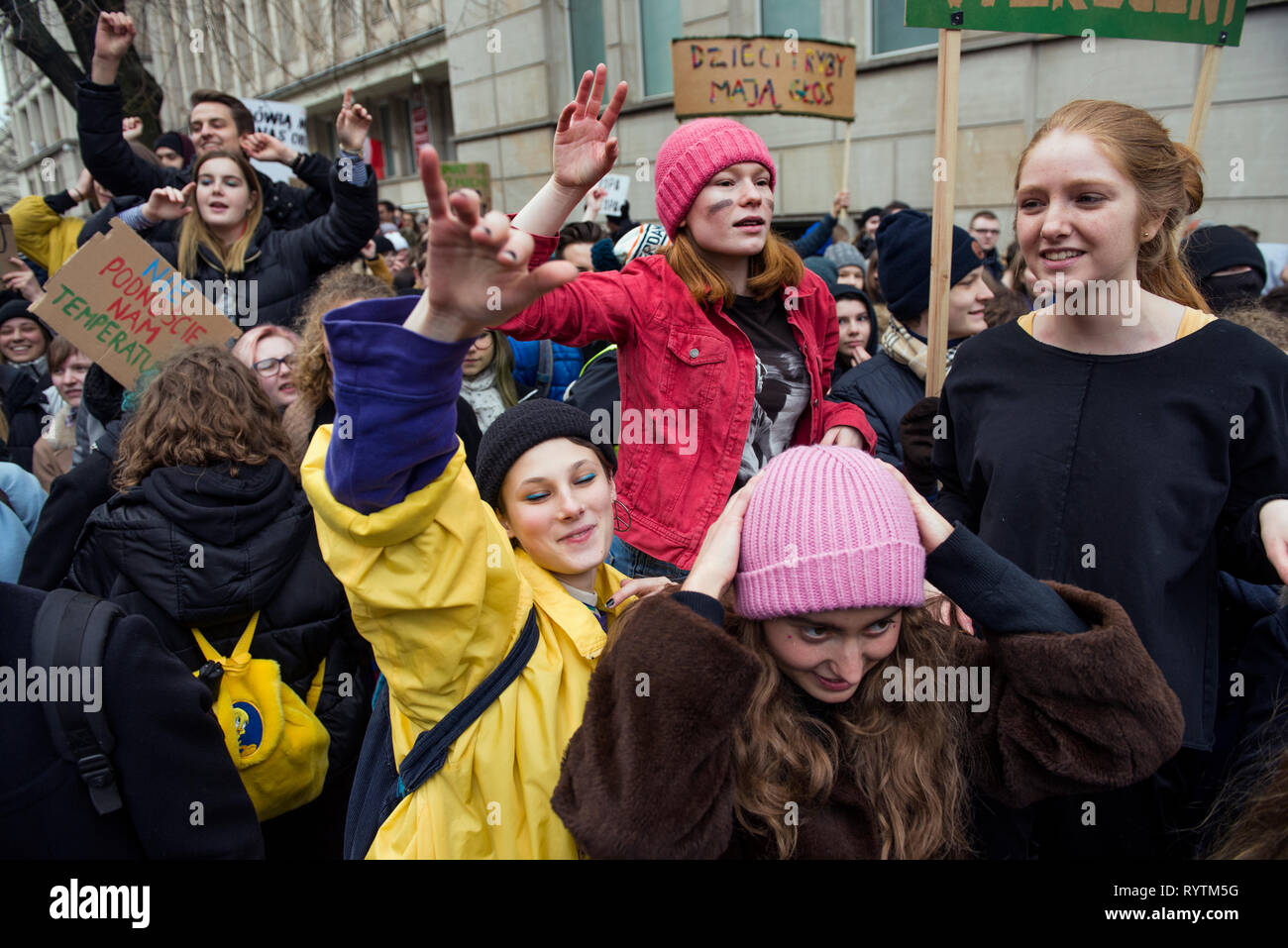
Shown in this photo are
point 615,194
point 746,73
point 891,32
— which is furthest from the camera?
point 891,32

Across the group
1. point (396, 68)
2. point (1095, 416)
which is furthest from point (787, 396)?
point (396, 68)

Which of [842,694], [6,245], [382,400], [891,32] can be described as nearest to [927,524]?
[842,694]

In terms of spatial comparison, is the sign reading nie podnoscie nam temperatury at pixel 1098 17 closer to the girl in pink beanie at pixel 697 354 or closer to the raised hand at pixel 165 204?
the girl in pink beanie at pixel 697 354

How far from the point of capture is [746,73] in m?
6.32

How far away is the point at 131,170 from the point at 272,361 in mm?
2022

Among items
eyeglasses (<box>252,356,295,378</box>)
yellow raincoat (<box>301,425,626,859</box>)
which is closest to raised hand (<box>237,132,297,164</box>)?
eyeglasses (<box>252,356,295,378</box>)

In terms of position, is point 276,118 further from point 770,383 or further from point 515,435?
point 515,435

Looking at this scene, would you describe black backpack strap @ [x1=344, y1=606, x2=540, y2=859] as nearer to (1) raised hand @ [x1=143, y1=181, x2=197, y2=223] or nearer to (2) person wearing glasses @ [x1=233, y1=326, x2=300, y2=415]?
(2) person wearing glasses @ [x1=233, y1=326, x2=300, y2=415]

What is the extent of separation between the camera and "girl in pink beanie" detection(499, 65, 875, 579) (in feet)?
8.05

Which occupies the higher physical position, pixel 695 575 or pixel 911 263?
pixel 911 263

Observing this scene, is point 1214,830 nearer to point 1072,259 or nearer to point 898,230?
point 1072,259

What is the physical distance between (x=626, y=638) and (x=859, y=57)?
9.77 meters

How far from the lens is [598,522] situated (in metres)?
1.84
